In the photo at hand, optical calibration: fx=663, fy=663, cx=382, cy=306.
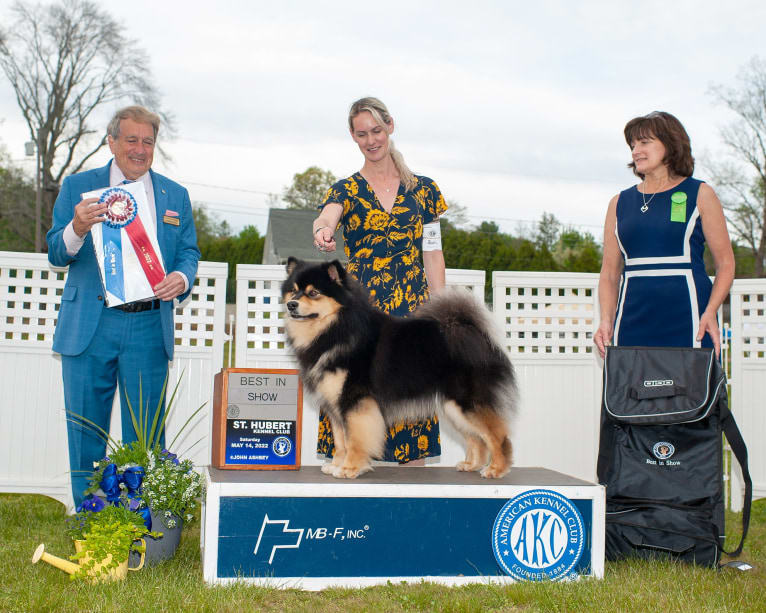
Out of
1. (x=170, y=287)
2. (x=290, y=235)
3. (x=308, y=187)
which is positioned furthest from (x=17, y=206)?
(x=170, y=287)

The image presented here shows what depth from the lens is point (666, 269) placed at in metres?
2.91

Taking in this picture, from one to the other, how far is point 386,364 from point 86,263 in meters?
1.45

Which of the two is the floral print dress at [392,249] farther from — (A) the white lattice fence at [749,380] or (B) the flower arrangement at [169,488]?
(A) the white lattice fence at [749,380]

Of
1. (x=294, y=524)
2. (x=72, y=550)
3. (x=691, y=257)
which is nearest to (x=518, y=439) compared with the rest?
(x=691, y=257)

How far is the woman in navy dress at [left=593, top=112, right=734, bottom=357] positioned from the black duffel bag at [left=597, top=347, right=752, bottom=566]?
146mm

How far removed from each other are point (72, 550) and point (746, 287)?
4.49 meters

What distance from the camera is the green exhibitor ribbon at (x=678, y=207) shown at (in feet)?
9.48

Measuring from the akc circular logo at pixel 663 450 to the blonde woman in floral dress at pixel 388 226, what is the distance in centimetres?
101

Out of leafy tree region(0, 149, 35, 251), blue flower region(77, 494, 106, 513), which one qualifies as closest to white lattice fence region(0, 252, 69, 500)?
blue flower region(77, 494, 106, 513)

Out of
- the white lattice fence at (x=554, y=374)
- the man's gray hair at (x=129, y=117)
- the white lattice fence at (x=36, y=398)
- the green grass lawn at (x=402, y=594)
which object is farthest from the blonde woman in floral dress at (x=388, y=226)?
the white lattice fence at (x=554, y=374)

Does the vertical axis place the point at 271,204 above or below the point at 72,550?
above

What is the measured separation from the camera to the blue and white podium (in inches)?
101

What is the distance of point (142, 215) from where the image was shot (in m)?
3.01

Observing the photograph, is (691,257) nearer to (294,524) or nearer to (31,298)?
(294,524)
